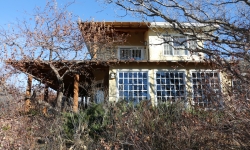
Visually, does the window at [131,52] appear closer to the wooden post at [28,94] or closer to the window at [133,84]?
the window at [133,84]

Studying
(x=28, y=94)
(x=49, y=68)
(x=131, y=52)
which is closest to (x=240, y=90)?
(x=49, y=68)

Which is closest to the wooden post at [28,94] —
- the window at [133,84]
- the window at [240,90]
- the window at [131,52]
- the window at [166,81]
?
the window at [133,84]

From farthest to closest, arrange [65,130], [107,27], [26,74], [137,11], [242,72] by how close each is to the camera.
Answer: [107,27] < [26,74] < [137,11] < [65,130] < [242,72]

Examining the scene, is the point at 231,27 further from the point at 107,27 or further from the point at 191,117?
the point at 107,27

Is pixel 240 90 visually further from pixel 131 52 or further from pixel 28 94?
pixel 131 52

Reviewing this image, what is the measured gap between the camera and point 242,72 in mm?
4738

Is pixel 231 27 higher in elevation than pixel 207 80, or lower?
higher

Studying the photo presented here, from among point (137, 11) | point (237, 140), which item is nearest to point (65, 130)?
point (237, 140)

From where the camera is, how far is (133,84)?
44.7 ft

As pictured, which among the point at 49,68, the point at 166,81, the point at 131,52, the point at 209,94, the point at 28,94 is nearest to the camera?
the point at 209,94

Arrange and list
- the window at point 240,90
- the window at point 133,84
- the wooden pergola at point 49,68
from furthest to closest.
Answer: the window at point 133,84, the wooden pergola at point 49,68, the window at point 240,90

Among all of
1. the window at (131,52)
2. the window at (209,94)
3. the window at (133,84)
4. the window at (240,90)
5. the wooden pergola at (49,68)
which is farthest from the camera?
the window at (131,52)

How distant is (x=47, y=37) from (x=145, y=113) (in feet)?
28.1

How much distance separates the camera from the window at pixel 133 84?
44.6ft
